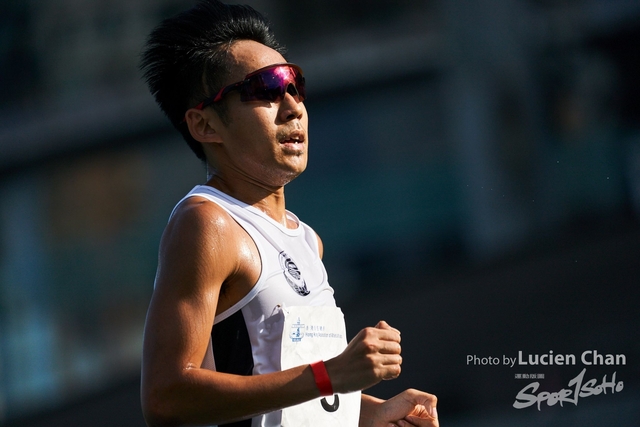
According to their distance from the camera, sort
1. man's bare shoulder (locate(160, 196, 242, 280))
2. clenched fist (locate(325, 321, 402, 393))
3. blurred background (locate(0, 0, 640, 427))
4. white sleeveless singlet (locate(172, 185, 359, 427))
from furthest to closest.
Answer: blurred background (locate(0, 0, 640, 427))
white sleeveless singlet (locate(172, 185, 359, 427))
man's bare shoulder (locate(160, 196, 242, 280))
clenched fist (locate(325, 321, 402, 393))

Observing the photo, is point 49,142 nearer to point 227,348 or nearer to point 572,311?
point 572,311

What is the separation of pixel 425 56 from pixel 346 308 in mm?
3693

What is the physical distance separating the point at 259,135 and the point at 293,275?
436 mm

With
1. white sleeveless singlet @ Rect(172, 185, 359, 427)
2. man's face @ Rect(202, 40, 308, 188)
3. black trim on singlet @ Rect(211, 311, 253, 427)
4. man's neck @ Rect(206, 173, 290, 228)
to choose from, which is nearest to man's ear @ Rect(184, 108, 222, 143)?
man's face @ Rect(202, 40, 308, 188)

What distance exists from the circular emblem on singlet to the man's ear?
446 millimetres

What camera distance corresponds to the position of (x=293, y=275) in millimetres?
2400

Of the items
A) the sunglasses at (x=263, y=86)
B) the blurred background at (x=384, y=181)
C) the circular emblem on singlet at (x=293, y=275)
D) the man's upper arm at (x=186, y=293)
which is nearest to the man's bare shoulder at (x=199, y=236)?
the man's upper arm at (x=186, y=293)

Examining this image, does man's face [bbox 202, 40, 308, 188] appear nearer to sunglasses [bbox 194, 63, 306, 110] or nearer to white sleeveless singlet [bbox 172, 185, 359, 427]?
sunglasses [bbox 194, 63, 306, 110]

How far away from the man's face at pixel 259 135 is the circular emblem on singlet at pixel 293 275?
27 cm

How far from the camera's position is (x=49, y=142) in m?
11.0

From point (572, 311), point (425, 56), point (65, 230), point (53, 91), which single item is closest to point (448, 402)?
point (572, 311)

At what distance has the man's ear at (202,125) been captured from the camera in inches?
102

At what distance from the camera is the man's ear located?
2592mm

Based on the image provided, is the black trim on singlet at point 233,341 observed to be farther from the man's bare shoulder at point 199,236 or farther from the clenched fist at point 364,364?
the clenched fist at point 364,364
